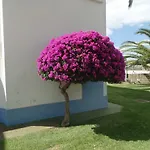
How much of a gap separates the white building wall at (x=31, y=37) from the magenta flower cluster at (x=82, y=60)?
0.88m

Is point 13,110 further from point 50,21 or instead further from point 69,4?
point 69,4

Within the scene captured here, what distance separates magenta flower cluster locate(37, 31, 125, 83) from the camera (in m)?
7.09

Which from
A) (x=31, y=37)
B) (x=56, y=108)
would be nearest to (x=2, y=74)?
(x=31, y=37)

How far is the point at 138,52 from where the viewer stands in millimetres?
20266

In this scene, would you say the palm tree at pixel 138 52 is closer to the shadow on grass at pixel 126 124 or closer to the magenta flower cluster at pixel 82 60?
the shadow on grass at pixel 126 124

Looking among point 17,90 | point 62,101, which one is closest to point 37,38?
point 17,90

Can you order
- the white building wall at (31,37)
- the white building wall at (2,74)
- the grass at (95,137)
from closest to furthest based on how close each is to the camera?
1. the grass at (95,137)
2. the white building wall at (2,74)
3. the white building wall at (31,37)

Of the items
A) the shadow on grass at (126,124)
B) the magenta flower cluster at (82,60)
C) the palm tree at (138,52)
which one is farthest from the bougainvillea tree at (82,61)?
the palm tree at (138,52)

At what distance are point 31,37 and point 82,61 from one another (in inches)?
89.4

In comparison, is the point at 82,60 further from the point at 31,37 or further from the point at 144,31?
the point at 144,31

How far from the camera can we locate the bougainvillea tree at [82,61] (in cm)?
709

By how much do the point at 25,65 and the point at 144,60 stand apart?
43.0 ft

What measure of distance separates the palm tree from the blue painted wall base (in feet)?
32.6

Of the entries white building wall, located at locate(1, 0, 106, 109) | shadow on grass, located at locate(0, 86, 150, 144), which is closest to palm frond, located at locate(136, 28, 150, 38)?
shadow on grass, located at locate(0, 86, 150, 144)
